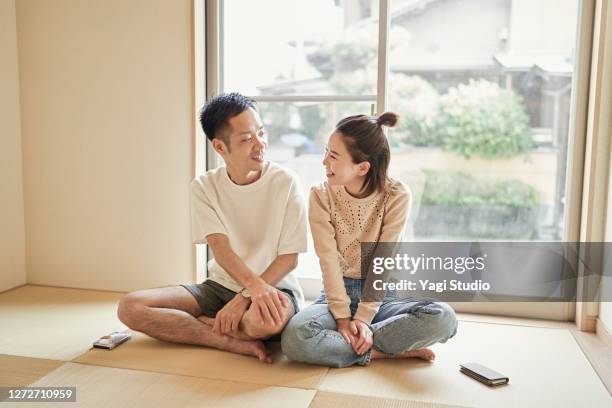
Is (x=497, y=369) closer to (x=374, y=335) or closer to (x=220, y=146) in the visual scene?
(x=374, y=335)

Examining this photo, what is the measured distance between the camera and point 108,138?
2.77 metres

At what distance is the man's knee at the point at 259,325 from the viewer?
193 cm

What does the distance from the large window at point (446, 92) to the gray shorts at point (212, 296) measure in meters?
0.76

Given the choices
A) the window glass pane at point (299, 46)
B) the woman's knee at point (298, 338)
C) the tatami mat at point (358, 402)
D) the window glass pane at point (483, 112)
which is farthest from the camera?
the window glass pane at point (299, 46)

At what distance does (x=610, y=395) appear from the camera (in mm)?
Answer: 1690

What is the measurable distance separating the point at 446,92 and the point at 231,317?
134cm

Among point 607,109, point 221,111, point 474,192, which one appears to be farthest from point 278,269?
point 607,109

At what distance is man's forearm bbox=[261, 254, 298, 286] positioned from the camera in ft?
6.73

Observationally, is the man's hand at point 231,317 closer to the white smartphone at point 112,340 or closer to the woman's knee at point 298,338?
the woman's knee at point 298,338

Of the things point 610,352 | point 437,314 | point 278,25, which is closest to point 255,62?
point 278,25

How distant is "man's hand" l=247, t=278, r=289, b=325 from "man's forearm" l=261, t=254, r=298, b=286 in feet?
0.27

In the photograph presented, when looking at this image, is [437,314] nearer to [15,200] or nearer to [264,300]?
[264,300]

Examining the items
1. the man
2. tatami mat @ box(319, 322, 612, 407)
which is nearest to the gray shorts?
the man

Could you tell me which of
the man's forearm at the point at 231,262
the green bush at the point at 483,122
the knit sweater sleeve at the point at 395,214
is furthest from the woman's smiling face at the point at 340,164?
the green bush at the point at 483,122
